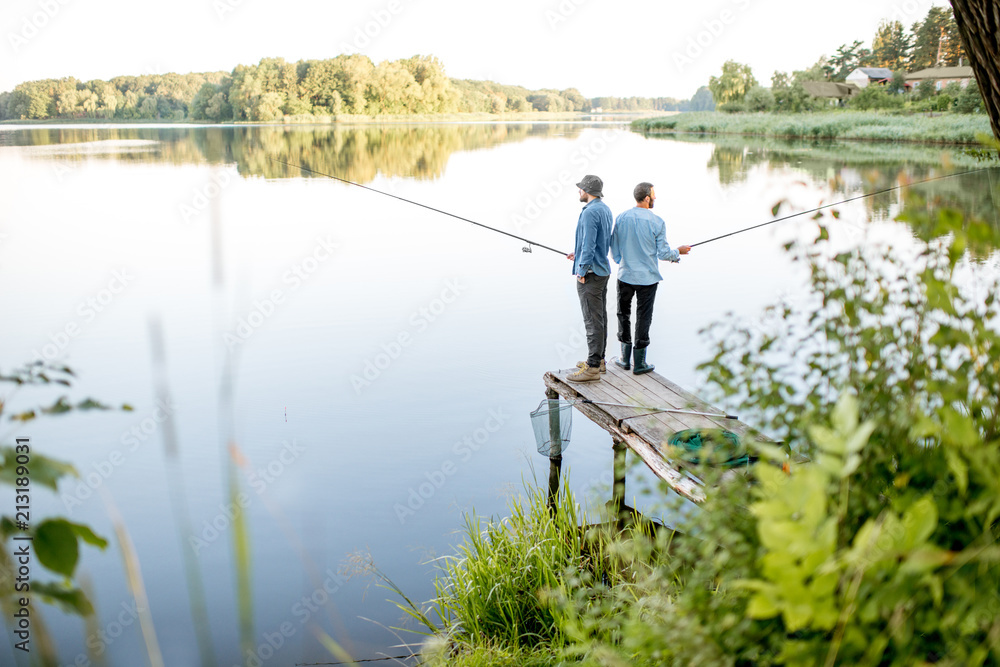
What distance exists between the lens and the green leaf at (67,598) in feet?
3.40

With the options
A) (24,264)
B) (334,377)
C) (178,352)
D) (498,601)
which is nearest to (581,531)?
(498,601)

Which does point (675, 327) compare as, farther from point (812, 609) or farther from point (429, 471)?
point (812, 609)

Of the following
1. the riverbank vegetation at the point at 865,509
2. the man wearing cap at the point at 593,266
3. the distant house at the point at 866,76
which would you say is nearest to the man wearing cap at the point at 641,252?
the man wearing cap at the point at 593,266

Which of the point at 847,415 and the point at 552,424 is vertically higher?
the point at 847,415

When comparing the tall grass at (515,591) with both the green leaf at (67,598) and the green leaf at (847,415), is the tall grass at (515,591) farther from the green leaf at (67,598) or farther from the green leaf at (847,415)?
the green leaf at (67,598)

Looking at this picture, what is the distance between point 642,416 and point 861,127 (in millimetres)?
40718

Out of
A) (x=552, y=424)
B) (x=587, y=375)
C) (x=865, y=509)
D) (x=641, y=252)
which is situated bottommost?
(x=552, y=424)

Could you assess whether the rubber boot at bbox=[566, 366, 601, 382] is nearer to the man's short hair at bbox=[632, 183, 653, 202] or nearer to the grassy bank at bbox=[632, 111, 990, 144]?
the man's short hair at bbox=[632, 183, 653, 202]

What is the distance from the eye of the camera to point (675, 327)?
39.7 ft

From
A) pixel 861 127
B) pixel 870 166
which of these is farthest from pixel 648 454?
pixel 861 127

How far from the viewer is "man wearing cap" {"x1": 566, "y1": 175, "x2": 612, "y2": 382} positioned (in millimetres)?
5578

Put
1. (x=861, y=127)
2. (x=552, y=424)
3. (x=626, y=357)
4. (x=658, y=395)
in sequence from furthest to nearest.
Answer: (x=861, y=127) → (x=552, y=424) → (x=626, y=357) → (x=658, y=395)

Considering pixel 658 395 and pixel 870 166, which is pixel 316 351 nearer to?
pixel 658 395

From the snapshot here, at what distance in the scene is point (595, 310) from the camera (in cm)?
579
